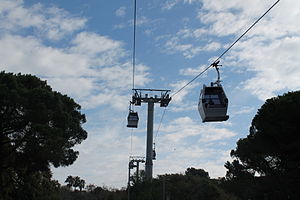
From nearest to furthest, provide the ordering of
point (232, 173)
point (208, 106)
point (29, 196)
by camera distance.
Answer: point (208, 106) < point (29, 196) < point (232, 173)

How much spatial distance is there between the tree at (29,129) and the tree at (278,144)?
15.6 meters

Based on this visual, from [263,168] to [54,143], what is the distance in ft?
63.9

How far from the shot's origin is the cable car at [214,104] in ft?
48.0

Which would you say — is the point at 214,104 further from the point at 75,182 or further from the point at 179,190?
the point at 75,182

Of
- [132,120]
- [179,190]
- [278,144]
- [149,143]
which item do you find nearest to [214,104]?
[278,144]

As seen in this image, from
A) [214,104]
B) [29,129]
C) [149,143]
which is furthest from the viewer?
[149,143]

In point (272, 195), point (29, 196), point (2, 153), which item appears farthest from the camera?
point (272, 195)

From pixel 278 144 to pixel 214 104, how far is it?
19393 millimetres

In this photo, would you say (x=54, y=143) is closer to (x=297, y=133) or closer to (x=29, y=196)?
(x=29, y=196)

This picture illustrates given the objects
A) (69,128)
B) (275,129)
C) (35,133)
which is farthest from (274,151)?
(35,133)

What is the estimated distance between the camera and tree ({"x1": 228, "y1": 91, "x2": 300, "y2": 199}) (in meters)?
30.6

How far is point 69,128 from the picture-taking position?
100ft

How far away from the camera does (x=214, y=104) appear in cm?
1468

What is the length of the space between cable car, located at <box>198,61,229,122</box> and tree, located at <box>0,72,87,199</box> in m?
15.7
